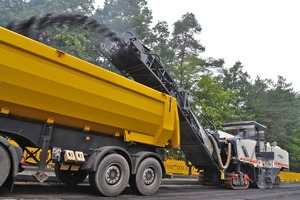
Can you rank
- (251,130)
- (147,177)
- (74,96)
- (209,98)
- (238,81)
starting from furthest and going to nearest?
(238,81) < (209,98) < (251,130) < (147,177) < (74,96)

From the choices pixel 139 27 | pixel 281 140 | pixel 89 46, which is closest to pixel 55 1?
pixel 139 27

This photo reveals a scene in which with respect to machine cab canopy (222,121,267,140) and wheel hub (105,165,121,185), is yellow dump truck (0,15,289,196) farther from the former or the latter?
machine cab canopy (222,121,267,140)

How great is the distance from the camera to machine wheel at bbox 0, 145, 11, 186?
202 inches

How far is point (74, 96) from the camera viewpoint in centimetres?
615

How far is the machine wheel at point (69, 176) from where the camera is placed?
25.6 feet

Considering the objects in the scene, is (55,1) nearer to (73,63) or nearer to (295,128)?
(73,63)

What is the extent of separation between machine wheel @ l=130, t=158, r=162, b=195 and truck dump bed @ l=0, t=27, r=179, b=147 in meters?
0.56

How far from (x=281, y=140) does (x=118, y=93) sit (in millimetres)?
36205

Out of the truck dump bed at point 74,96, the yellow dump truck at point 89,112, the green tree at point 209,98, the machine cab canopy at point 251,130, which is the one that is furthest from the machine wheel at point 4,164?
the green tree at point 209,98

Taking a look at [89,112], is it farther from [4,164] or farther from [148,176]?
[148,176]

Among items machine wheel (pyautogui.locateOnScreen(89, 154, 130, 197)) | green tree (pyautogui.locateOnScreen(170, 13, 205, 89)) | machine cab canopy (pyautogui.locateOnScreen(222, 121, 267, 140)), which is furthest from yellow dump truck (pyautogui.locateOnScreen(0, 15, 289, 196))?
green tree (pyautogui.locateOnScreen(170, 13, 205, 89))

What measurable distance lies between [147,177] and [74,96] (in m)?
2.83

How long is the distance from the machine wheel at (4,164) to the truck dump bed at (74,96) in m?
0.75

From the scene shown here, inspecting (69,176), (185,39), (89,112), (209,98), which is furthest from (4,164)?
(185,39)
